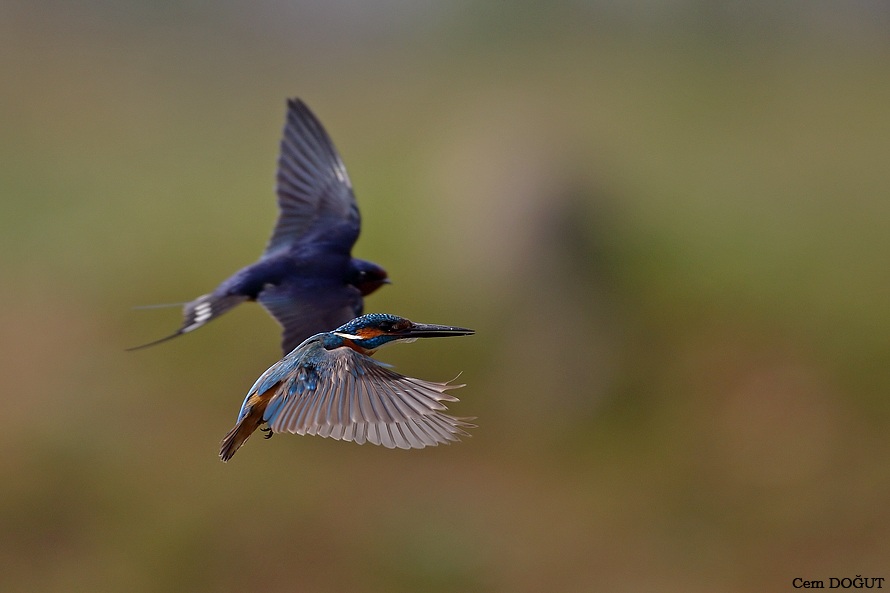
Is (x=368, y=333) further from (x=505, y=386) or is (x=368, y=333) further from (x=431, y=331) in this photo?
(x=505, y=386)

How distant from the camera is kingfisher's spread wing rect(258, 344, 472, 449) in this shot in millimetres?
2912

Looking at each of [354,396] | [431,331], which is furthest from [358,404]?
[431,331]

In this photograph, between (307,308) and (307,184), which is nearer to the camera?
(307,308)

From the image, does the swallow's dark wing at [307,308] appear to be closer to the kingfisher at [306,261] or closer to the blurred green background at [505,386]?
the kingfisher at [306,261]

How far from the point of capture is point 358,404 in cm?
300

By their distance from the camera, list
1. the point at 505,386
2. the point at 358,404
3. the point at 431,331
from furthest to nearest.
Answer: the point at 505,386, the point at 431,331, the point at 358,404

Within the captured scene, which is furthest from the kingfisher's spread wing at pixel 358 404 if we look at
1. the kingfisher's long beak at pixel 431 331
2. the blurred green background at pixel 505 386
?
the blurred green background at pixel 505 386

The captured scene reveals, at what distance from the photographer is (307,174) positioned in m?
4.51

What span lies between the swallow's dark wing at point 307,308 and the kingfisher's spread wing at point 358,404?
66cm

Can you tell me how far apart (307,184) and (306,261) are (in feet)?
1.68

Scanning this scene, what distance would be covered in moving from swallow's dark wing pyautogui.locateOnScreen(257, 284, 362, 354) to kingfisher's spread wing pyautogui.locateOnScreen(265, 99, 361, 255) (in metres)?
0.44

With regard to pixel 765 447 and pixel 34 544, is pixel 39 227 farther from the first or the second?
pixel 765 447

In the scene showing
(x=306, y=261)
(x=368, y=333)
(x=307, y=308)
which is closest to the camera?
(x=368, y=333)

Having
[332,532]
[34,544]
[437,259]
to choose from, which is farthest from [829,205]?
[34,544]
